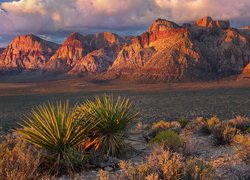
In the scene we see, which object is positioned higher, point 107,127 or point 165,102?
point 107,127

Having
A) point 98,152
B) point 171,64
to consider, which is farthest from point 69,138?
point 171,64

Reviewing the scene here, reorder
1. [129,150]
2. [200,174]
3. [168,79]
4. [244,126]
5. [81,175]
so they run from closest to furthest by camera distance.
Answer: [200,174], [81,175], [129,150], [244,126], [168,79]

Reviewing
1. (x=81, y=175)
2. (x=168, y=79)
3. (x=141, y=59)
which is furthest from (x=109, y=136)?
(x=141, y=59)

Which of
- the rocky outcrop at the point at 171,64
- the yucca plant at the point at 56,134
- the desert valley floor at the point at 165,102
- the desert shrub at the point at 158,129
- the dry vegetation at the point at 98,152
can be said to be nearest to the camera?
the dry vegetation at the point at 98,152

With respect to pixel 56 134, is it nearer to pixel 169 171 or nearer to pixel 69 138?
pixel 69 138

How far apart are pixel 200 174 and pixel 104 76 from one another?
184 m

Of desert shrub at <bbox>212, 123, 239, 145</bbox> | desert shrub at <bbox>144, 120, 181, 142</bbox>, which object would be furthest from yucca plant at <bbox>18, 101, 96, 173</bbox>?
desert shrub at <bbox>144, 120, 181, 142</bbox>

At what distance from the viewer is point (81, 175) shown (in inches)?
315

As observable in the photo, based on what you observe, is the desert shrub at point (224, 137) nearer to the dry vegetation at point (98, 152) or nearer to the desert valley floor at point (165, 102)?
the dry vegetation at point (98, 152)

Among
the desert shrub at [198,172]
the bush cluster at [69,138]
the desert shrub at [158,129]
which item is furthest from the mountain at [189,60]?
the desert shrub at [198,172]

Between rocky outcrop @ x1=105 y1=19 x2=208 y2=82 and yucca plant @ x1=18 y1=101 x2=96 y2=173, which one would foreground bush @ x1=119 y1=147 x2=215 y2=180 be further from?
rocky outcrop @ x1=105 y1=19 x2=208 y2=82

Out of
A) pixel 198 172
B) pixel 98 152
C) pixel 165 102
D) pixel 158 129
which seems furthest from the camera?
pixel 165 102

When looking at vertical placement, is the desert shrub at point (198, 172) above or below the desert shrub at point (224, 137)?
above

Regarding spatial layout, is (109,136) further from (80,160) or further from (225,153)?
(225,153)
